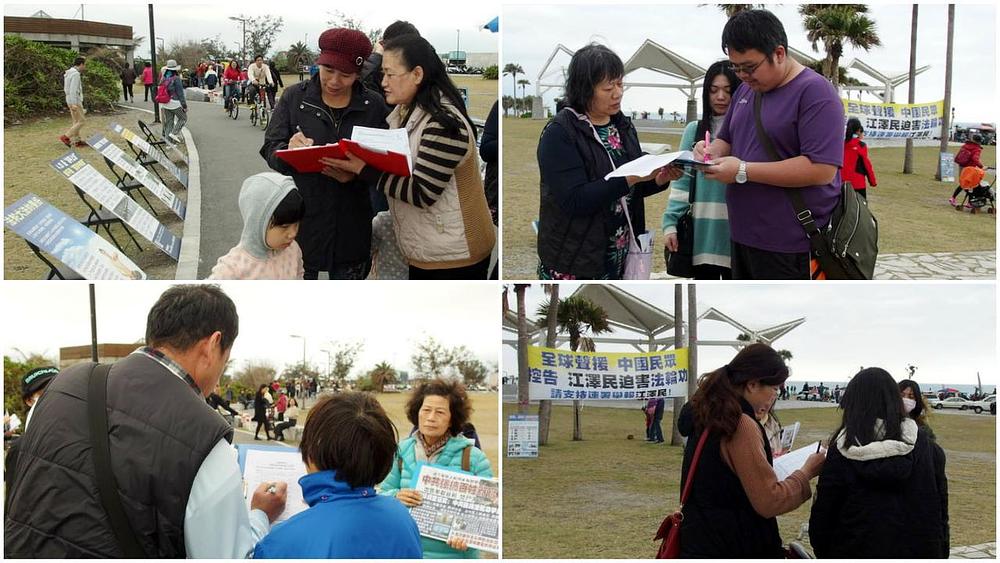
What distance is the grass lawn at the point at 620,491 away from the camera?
5473mm

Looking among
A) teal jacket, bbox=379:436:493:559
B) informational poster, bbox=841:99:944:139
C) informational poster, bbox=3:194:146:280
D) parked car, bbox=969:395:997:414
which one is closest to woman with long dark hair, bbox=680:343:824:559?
teal jacket, bbox=379:436:493:559

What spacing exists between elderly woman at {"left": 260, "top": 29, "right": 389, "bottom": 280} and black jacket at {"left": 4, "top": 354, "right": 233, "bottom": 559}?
1.55 metres

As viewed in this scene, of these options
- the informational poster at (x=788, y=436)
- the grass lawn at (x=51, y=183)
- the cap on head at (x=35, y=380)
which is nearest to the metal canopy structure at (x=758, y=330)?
the informational poster at (x=788, y=436)

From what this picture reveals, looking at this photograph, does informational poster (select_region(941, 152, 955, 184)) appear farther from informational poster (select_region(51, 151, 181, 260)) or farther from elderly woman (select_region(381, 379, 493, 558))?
elderly woman (select_region(381, 379, 493, 558))

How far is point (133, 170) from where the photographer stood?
7914mm

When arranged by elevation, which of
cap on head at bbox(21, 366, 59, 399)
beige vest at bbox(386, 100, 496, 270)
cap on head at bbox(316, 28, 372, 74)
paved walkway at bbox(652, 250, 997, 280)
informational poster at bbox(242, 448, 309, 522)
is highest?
cap on head at bbox(316, 28, 372, 74)

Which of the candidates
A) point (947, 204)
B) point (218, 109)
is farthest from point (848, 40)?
point (218, 109)

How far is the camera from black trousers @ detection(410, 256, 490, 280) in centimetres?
343

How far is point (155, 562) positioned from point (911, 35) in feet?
58.6

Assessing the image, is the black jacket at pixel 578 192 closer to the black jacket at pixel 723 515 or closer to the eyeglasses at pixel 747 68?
the eyeglasses at pixel 747 68

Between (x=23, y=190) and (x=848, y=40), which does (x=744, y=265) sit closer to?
(x=23, y=190)

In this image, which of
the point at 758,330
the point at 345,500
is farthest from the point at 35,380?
the point at 758,330

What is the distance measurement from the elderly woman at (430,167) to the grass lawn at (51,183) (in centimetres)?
382

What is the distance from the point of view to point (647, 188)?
3.30 m
